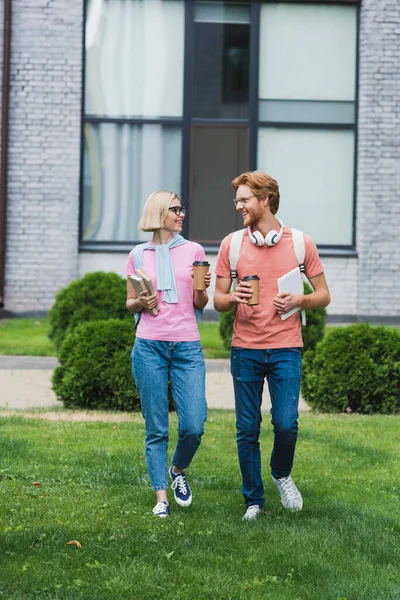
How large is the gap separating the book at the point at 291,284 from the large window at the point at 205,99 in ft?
40.3

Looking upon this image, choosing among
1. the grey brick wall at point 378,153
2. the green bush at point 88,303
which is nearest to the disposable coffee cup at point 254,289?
the green bush at point 88,303

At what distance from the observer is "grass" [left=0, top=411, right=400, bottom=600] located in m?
4.88

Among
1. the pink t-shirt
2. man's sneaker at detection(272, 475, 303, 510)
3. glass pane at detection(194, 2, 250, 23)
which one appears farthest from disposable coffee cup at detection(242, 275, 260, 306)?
glass pane at detection(194, 2, 250, 23)

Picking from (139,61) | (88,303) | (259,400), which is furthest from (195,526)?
(139,61)

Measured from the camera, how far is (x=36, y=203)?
17797 mm

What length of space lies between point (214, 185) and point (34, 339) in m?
4.31

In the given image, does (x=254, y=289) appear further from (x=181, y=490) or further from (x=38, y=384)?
(x=38, y=384)

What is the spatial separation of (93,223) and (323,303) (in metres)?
12.4

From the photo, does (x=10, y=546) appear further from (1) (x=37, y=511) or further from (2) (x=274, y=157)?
(2) (x=274, y=157)

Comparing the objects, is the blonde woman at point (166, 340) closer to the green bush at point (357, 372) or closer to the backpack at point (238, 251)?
the backpack at point (238, 251)

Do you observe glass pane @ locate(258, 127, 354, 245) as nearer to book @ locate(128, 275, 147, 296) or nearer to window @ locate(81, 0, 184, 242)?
window @ locate(81, 0, 184, 242)

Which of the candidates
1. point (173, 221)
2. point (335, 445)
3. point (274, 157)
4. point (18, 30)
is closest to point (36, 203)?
point (18, 30)

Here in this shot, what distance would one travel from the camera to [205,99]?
59.5 feet

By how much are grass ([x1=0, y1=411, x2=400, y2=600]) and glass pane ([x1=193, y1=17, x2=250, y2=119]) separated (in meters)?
10.2
